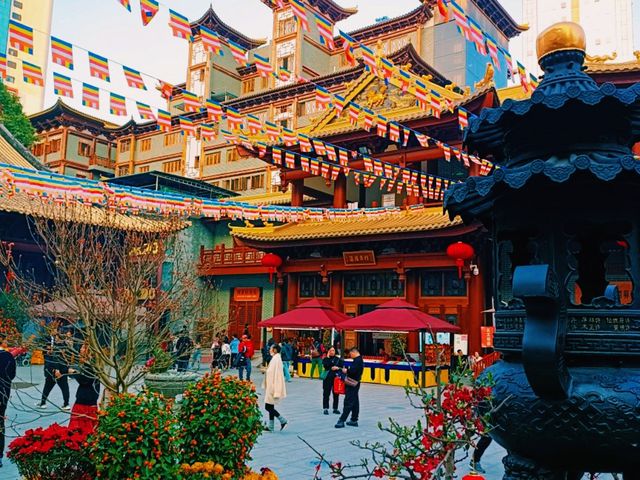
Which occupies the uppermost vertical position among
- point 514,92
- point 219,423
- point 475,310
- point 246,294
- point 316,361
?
point 514,92

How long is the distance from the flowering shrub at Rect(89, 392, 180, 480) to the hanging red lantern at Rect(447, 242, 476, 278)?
1460 centimetres

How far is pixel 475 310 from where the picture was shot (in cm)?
1864

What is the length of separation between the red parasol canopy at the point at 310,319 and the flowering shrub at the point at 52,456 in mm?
12196

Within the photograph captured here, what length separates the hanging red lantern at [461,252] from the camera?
18.4 metres

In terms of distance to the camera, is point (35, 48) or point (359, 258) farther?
point (35, 48)

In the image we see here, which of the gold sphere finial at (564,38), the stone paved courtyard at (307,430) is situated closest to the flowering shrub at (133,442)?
the stone paved courtyard at (307,430)

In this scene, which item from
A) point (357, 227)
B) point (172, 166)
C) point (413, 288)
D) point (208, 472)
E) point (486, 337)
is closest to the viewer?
point (208, 472)

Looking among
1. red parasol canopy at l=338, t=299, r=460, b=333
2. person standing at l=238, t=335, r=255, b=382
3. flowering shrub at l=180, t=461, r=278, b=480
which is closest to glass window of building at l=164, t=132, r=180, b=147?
person standing at l=238, t=335, r=255, b=382

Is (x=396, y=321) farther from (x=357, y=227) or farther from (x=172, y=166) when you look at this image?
(x=172, y=166)

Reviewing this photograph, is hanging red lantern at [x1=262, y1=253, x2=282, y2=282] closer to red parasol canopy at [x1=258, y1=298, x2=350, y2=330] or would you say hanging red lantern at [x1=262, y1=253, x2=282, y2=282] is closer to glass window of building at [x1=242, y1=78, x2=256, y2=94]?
red parasol canopy at [x1=258, y1=298, x2=350, y2=330]

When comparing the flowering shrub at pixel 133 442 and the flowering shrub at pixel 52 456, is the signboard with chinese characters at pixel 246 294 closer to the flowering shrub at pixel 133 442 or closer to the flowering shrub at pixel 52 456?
the flowering shrub at pixel 52 456

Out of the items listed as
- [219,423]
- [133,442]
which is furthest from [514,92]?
[133,442]

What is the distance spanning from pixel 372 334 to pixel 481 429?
18.0 metres

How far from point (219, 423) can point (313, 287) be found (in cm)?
1771
